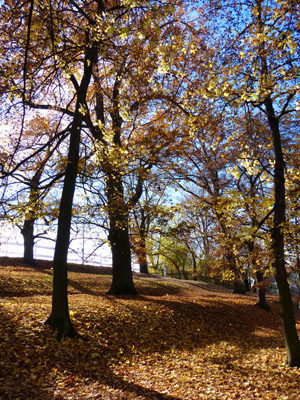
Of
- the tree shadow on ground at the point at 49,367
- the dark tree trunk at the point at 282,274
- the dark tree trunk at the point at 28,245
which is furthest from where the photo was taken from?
the dark tree trunk at the point at 28,245

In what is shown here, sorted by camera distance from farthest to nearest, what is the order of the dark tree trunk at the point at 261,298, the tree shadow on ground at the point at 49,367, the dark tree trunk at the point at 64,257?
the dark tree trunk at the point at 261,298 < the dark tree trunk at the point at 64,257 < the tree shadow on ground at the point at 49,367

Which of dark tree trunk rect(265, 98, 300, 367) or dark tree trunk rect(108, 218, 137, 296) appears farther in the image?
dark tree trunk rect(108, 218, 137, 296)

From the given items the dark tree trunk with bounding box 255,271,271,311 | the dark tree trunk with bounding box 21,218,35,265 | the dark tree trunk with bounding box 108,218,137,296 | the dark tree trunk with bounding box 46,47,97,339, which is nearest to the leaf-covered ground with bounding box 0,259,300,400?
the dark tree trunk with bounding box 46,47,97,339

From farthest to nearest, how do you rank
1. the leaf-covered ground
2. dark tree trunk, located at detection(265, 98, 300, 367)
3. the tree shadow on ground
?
dark tree trunk, located at detection(265, 98, 300, 367) < the leaf-covered ground < the tree shadow on ground

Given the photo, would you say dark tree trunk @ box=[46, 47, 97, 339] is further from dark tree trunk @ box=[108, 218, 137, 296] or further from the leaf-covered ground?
dark tree trunk @ box=[108, 218, 137, 296]

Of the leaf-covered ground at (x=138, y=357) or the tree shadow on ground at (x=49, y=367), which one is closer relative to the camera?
the tree shadow on ground at (x=49, y=367)

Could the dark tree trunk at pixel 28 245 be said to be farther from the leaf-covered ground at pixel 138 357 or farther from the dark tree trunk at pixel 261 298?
the dark tree trunk at pixel 261 298

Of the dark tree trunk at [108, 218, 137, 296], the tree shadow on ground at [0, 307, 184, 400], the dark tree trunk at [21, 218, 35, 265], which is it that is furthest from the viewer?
the dark tree trunk at [21, 218, 35, 265]

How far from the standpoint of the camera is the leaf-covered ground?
4.68 metres

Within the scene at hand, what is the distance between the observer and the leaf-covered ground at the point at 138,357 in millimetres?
4684

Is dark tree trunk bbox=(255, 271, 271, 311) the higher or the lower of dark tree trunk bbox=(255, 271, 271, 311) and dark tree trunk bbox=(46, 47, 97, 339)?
the lower

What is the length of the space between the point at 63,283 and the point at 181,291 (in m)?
11.6

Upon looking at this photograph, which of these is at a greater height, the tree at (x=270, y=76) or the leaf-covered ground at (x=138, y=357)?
the tree at (x=270, y=76)

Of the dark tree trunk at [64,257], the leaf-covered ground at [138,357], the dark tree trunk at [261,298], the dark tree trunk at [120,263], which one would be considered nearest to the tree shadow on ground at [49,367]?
the leaf-covered ground at [138,357]
